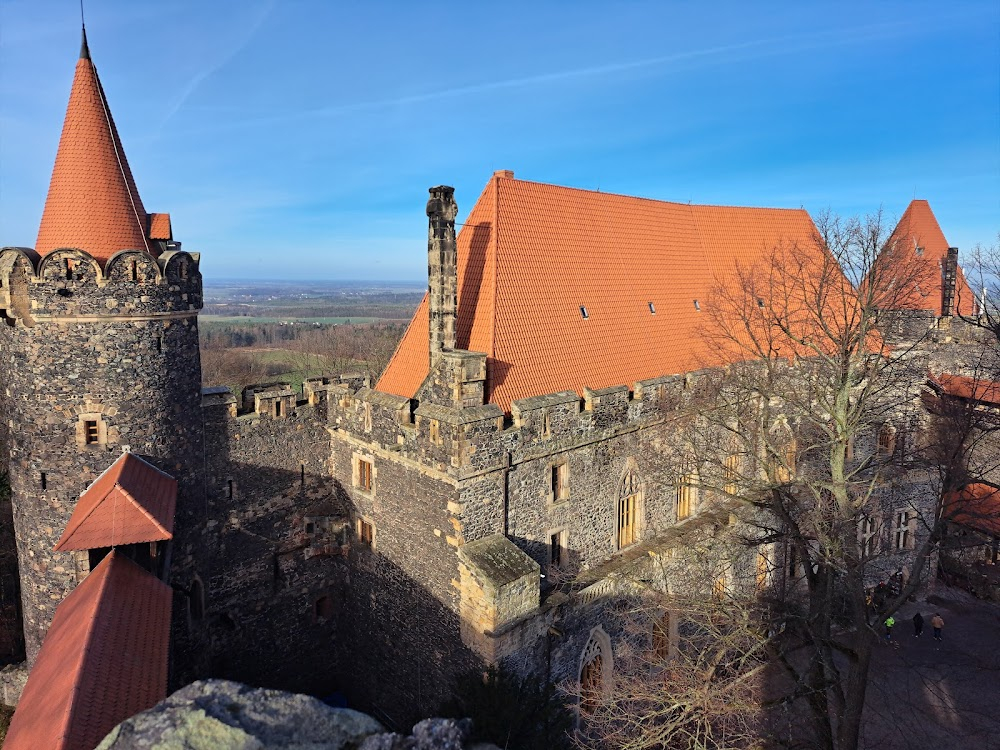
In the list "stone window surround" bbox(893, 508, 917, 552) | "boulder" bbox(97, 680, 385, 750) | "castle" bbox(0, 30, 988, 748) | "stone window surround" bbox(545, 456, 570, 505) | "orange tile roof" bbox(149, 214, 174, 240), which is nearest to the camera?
"boulder" bbox(97, 680, 385, 750)

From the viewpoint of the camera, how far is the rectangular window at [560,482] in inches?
510

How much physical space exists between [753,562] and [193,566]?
A: 1401 centimetres

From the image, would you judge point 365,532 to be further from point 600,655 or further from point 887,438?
point 887,438

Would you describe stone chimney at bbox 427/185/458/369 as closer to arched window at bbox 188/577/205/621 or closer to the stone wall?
the stone wall

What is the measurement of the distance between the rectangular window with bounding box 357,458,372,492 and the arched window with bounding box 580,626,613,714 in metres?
5.76

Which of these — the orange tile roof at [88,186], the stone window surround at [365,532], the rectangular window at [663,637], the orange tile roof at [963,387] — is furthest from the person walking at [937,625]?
the orange tile roof at [88,186]

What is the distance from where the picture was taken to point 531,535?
12.6 meters

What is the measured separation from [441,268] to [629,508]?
726 cm

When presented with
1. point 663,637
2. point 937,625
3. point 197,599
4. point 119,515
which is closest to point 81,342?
point 119,515

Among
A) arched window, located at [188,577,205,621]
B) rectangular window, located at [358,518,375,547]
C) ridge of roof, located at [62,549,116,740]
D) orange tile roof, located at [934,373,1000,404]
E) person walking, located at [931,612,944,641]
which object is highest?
orange tile roof, located at [934,373,1000,404]

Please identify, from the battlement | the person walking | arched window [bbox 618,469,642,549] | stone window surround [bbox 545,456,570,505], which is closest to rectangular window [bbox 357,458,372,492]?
stone window surround [bbox 545,456,570,505]

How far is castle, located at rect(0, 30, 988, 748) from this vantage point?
36.7 ft

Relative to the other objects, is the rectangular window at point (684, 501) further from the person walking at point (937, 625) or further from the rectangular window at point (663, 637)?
the person walking at point (937, 625)

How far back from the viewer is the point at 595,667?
13.8 m
